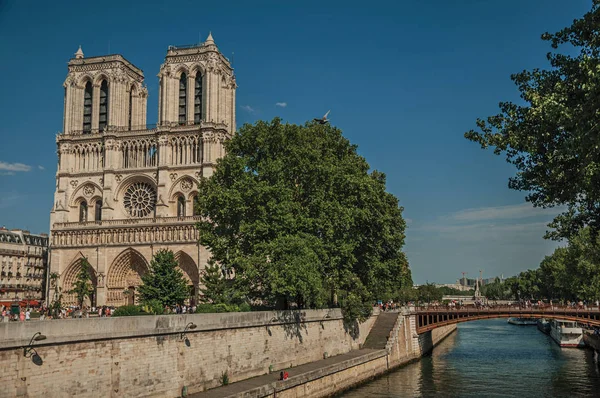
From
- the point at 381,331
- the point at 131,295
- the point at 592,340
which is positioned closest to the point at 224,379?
the point at 381,331

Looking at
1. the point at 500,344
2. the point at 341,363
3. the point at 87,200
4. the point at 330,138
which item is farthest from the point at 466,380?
the point at 87,200

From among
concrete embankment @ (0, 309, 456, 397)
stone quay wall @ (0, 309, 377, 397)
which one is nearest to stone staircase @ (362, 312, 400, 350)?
concrete embankment @ (0, 309, 456, 397)

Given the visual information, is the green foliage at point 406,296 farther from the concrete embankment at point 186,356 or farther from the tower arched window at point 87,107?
the concrete embankment at point 186,356

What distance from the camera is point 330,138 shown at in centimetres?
4047

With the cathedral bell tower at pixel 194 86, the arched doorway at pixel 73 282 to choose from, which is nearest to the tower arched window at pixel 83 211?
the arched doorway at pixel 73 282

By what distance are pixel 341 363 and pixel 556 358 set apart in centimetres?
2274

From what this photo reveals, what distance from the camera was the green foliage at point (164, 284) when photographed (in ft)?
170

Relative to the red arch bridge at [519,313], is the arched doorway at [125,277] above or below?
above

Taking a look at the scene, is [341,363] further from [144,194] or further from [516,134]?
[144,194]

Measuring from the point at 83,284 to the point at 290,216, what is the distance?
3448 cm

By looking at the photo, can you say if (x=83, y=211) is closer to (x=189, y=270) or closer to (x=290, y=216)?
(x=189, y=270)

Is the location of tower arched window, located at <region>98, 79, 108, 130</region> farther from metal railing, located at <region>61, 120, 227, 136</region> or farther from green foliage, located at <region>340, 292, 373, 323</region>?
green foliage, located at <region>340, 292, 373, 323</region>

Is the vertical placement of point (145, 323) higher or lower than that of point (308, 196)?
lower

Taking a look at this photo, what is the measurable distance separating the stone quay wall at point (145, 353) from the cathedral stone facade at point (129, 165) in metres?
31.9
